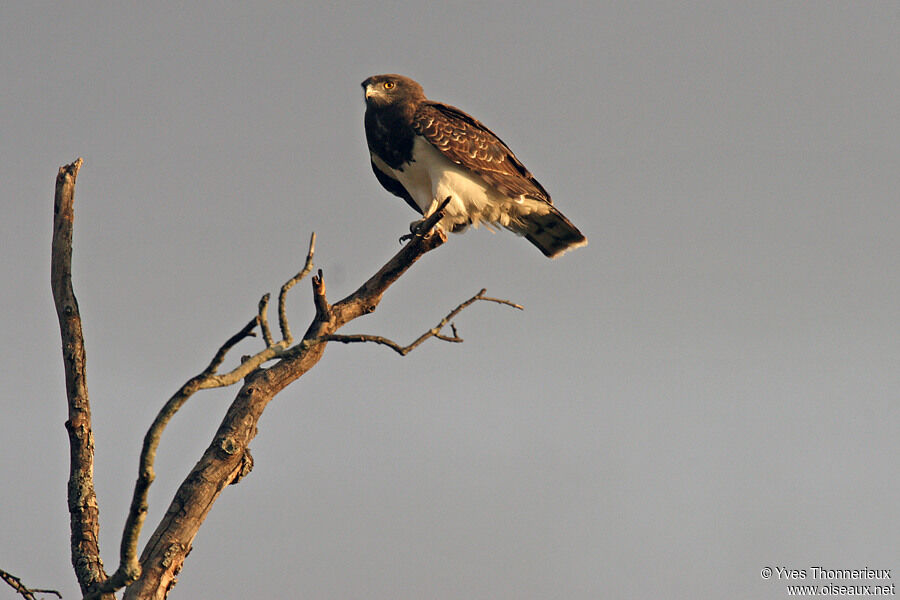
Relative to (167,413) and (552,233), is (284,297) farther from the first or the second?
(552,233)

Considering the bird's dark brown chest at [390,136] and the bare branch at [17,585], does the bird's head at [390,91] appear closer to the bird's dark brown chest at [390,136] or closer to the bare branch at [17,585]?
the bird's dark brown chest at [390,136]

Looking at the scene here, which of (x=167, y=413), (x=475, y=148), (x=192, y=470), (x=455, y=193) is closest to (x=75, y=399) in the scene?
(x=192, y=470)

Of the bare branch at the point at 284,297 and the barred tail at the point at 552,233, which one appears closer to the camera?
the bare branch at the point at 284,297

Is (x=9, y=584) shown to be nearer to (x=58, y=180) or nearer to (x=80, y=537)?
(x=80, y=537)

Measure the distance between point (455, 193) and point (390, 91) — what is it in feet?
4.67

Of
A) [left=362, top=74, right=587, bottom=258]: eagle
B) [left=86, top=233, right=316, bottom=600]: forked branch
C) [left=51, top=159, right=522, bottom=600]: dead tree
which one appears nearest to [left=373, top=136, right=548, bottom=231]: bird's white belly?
[left=362, top=74, right=587, bottom=258]: eagle

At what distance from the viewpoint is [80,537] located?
5203 millimetres

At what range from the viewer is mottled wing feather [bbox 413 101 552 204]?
28.1ft

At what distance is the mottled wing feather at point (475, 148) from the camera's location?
855cm

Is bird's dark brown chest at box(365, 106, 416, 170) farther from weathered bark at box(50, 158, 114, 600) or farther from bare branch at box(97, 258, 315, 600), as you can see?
bare branch at box(97, 258, 315, 600)

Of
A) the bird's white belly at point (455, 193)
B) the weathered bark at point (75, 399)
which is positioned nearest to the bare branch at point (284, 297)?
the weathered bark at point (75, 399)

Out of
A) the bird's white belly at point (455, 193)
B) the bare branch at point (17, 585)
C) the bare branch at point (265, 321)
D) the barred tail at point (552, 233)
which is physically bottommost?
the bare branch at point (17, 585)

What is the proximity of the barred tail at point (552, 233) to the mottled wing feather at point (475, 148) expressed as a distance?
0.20 meters

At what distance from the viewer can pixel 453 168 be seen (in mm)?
8578
